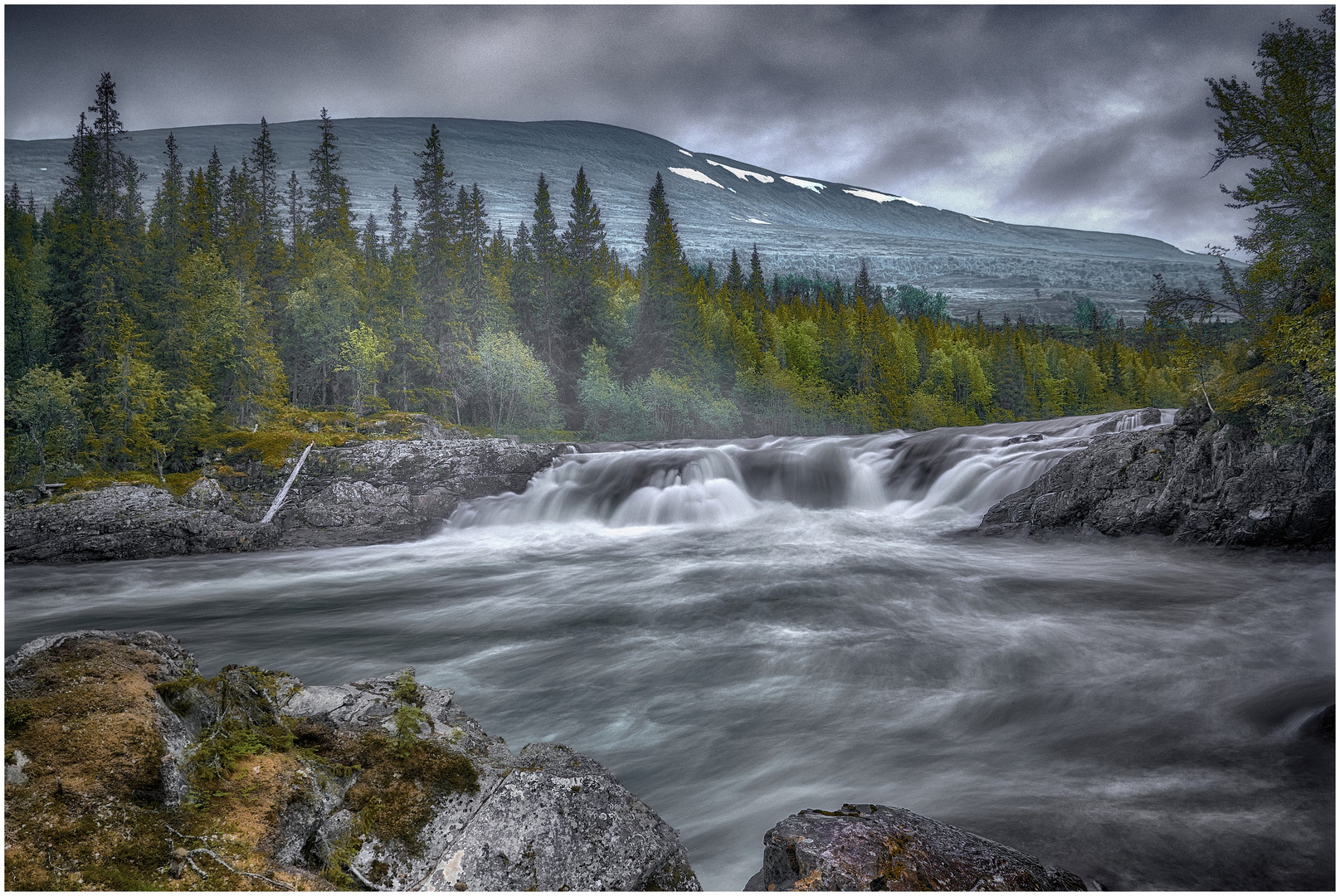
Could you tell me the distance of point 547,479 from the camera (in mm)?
20281

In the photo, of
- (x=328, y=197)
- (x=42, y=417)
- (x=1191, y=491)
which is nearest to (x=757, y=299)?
(x=328, y=197)

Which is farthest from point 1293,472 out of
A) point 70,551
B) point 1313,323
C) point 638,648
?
point 70,551

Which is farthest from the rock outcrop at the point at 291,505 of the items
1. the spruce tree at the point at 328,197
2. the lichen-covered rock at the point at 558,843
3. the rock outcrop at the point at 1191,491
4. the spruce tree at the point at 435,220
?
the spruce tree at the point at 328,197

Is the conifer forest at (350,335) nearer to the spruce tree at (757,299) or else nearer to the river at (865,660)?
the spruce tree at (757,299)

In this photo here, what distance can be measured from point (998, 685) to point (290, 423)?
24.4 m

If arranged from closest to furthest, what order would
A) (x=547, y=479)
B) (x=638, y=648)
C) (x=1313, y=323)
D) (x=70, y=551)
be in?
1. (x=638, y=648)
2. (x=1313, y=323)
3. (x=70, y=551)
4. (x=547, y=479)

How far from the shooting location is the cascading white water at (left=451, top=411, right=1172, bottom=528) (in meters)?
17.1

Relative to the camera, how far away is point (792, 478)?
20.8 meters

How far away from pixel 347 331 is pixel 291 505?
850 inches

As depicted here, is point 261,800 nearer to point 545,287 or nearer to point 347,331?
point 347,331

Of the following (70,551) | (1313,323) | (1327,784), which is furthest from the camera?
(70,551)

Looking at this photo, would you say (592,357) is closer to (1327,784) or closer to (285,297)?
(285,297)

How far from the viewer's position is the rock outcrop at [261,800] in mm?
2178

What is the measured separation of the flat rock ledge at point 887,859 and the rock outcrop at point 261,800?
0.43 metres
